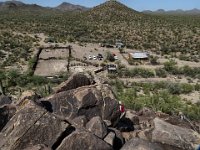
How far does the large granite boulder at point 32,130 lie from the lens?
13891 mm

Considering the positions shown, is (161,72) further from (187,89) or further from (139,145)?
(139,145)

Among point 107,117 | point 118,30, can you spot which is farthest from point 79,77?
point 118,30

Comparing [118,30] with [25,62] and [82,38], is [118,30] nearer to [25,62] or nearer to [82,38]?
[82,38]

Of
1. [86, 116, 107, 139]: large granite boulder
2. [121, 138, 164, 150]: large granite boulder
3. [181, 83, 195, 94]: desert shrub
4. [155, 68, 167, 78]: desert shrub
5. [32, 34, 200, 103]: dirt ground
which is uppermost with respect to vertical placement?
[121, 138, 164, 150]: large granite boulder

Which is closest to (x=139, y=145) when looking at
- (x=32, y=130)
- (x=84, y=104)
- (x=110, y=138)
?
(x=110, y=138)

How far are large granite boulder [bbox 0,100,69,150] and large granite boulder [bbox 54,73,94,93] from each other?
228 inches

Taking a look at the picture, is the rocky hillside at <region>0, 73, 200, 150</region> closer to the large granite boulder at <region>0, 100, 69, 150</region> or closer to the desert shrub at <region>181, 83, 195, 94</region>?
the large granite boulder at <region>0, 100, 69, 150</region>

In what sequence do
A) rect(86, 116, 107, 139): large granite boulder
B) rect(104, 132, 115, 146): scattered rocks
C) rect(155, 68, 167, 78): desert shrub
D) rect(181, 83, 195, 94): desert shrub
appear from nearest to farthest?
1. rect(104, 132, 115, 146): scattered rocks
2. rect(86, 116, 107, 139): large granite boulder
3. rect(181, 83, 195, 94): desert shrub
4. rect(155, 68, 167, 78): desert shrub

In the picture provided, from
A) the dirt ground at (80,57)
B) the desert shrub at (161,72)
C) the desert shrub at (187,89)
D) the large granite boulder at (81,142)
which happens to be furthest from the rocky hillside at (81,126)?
the desert shrub at (161,72)

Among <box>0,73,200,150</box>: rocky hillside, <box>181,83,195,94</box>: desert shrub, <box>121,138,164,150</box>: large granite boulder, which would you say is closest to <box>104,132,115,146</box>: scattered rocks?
<box>0,73,200,150</box>: rocky hillside

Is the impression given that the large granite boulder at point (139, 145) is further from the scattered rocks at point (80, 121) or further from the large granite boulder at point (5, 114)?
the large granite boulder at point (5, 114)

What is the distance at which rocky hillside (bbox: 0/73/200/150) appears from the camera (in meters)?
13.9

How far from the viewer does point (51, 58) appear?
64562 mm

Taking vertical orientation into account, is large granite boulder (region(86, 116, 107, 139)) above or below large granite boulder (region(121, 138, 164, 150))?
below
